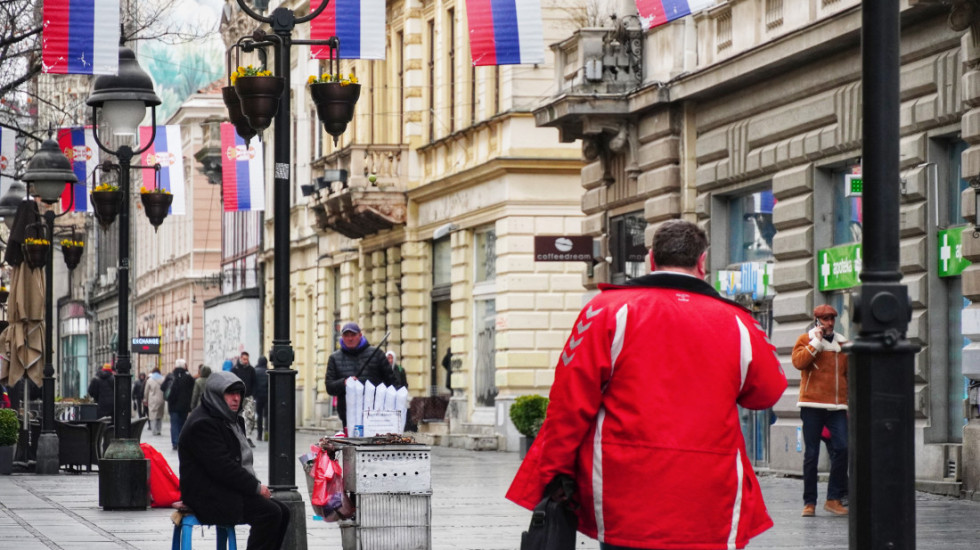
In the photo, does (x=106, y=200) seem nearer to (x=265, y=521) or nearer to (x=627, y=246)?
(x=627, y=246)

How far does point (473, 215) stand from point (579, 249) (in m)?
7.57

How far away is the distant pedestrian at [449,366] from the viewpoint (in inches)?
1521

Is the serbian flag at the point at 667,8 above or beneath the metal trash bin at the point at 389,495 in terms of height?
above

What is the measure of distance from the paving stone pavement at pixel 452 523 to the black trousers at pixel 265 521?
316 centimetres

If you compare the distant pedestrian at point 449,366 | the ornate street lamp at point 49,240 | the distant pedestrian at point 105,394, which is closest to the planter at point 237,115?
the ornate street lamp at point 49,240

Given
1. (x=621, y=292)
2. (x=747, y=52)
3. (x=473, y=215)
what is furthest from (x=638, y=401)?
(x=473, y=215)

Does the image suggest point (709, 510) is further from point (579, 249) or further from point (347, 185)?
point (347, 185)

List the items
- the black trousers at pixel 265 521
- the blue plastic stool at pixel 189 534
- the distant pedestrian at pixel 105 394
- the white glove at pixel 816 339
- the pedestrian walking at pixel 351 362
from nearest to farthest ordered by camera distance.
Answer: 1. the black trousers at pixel 265 521
2. the blue plastic stool at pixel 189 534
3. the white glove at pixel 816 339
4. the pedestrian walking at pixel 351 362
5. the distant pedestrian at pixel 105 394

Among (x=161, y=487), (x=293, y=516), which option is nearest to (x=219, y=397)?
(x=293, y=516)

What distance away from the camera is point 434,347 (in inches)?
1596

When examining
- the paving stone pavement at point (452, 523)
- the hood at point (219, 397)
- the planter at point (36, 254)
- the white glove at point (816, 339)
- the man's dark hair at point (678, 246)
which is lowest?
the paving stone pavement at point (452, 523)

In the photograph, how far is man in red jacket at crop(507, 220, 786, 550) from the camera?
21.4ft

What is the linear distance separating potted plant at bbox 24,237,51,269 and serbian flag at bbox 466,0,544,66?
40.6 feet

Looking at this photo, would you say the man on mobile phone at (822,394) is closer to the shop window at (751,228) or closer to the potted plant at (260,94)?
the potted plant at (260,94)
